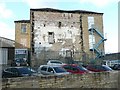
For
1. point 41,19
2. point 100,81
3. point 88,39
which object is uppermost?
point 41,19

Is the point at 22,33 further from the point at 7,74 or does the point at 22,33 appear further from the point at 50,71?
the point at 7,74

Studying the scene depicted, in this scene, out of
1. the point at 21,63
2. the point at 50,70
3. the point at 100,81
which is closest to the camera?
the point at 100,81

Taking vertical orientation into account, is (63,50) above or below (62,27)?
below

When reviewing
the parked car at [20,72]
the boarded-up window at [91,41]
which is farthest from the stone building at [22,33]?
the parked car at [20,72]

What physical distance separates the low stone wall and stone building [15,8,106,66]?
25394 millimetres

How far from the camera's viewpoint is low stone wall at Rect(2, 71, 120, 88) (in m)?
17.1

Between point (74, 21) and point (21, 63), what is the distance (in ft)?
51.1

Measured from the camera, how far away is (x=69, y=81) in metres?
20.7

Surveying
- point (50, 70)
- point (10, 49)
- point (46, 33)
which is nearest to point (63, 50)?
point (46, 33)

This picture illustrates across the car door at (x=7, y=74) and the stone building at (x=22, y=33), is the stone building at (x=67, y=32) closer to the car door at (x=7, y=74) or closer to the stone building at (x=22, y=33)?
the stone building at (x=22, y=33)

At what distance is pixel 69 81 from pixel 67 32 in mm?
33319

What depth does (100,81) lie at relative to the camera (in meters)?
23.9

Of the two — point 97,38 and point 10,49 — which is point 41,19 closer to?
point 10,49

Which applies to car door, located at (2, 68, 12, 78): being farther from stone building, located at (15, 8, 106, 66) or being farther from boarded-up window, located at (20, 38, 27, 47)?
boarded-up window, located at (20, 38, 27, 47)
